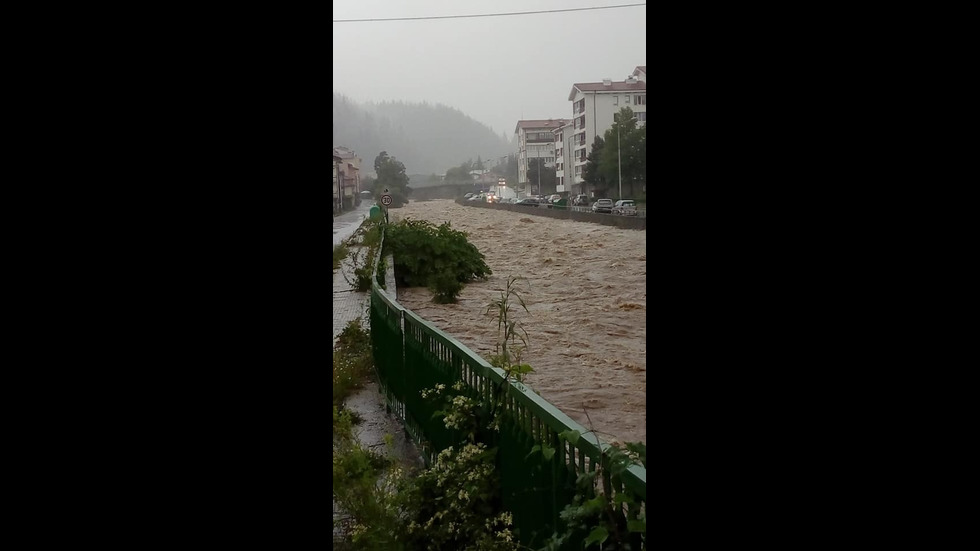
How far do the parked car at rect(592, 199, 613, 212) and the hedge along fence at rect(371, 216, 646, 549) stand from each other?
1025cm

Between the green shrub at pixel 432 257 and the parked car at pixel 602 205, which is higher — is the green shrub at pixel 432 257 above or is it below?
below

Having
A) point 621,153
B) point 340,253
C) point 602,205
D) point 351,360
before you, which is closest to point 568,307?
point 602,205

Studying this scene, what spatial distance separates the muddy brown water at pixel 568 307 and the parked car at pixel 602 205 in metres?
0.34

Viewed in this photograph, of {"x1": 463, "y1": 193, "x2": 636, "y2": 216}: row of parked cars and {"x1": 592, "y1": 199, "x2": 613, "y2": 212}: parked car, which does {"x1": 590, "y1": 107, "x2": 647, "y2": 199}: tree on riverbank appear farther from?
{"x1": 592, "y1": 199, "x2": 613, "y2": 212}: parked car

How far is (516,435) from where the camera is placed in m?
2.50

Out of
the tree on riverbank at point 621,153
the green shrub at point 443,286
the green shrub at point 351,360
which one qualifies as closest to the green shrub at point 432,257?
the green shrub at point 443,286

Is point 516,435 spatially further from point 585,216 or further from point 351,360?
point 585,216

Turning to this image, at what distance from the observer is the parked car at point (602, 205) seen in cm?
1430

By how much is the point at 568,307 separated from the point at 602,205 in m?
2.14

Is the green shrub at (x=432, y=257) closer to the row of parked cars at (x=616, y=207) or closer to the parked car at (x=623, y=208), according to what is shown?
the row of parked cars at (x=616, y=207)

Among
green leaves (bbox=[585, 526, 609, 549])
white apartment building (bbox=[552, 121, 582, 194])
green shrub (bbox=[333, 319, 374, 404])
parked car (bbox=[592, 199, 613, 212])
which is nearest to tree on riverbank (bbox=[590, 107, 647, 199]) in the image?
white apartment building (bbox=[552, 121, 582, 194])
